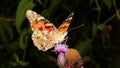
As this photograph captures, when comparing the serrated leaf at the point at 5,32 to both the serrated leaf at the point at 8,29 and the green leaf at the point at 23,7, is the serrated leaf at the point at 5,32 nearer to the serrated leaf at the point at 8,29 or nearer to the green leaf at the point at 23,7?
the serrated leaf at the point at 8,29

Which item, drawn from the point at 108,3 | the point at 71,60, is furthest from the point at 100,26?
the point at 71,60

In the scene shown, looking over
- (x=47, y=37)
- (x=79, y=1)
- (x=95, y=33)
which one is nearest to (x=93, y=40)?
(x=95, y=33)

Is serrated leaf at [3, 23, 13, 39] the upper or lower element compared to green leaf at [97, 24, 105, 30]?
upper

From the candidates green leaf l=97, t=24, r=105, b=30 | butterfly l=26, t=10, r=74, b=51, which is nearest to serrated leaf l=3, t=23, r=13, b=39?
green leaf l=97, t=24, r=105, b=30

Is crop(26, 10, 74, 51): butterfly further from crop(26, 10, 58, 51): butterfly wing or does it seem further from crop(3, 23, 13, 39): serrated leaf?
crop(3, 23, 13, 39): serrated leaf

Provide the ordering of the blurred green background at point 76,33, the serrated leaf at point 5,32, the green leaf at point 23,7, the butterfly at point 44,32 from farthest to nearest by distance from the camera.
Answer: the serrated leaf at point 5,32 < the blurred green background at point 76,33 < the green leaf at point 23,7 < the butterfly at point 44,32

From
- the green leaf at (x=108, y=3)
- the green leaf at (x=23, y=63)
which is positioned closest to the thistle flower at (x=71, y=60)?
the green leaf at (x=23, y=63)

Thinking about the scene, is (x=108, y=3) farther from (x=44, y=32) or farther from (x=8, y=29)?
(x=44, y=32)
